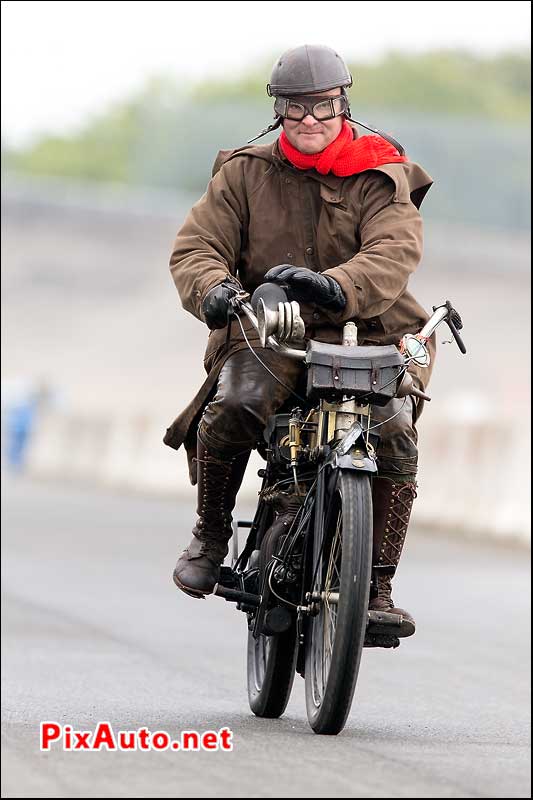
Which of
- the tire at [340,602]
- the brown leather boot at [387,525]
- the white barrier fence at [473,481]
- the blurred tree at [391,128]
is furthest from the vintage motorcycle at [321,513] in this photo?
the blurred tree at [391,128]

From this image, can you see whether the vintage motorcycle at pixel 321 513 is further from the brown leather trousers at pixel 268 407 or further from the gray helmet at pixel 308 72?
the gray helmet at pixel 308 72

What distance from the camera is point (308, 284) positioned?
7031mm

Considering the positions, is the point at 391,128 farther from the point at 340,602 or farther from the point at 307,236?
the point at 340,602

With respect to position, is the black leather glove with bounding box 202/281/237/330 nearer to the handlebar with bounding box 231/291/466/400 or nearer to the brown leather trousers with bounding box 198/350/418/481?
the handlebar with bounding box 231/291/466/400

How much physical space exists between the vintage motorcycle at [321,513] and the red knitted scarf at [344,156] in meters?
0.59

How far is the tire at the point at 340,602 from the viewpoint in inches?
261

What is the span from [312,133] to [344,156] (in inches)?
5.8

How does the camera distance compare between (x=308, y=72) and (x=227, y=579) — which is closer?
(x=308, y=72)

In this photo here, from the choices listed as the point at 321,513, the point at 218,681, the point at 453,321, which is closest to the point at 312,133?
the point at 453,321

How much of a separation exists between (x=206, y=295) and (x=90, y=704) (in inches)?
82.2

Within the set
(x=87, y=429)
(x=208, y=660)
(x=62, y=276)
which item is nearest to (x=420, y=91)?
(x=62, y=276)

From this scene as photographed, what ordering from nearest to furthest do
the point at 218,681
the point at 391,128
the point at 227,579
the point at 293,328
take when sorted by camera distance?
the point at 293,328 < the point at 227,579 < the point at 218,681 < the point at 391,128

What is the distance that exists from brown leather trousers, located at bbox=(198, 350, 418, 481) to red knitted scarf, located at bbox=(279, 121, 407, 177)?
73 centimetres

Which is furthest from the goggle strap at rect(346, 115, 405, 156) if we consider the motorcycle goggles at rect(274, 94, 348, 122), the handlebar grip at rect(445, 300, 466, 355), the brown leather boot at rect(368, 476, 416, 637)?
the brown leather boot at rect(368, 476, 416, 637)
